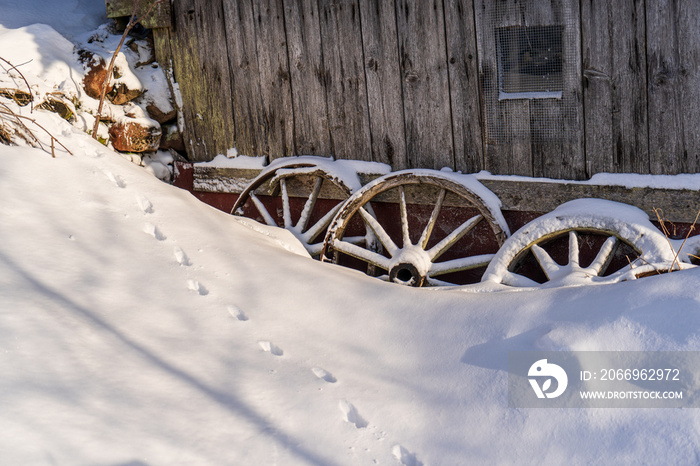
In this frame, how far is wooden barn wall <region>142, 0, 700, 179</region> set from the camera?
3373 mm

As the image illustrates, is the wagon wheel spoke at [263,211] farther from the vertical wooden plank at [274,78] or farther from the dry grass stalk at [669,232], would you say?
the dry grass stalk at [669,232]

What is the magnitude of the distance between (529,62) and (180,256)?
6.84 ft

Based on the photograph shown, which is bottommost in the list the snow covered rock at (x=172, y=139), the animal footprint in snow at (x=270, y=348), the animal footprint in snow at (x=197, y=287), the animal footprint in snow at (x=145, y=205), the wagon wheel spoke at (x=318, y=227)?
the animal footprint in snow at (x=270, y=348)

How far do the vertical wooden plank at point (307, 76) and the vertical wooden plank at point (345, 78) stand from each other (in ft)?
0.16

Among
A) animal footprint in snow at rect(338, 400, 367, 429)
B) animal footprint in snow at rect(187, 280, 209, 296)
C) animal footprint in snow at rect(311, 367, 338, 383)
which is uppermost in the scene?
animal footprint in snow at rect(187, 280, 209, 296)

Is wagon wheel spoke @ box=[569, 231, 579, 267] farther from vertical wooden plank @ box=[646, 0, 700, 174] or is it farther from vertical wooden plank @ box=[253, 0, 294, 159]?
vertical wooden plank @ box=[253, 0, 294, 159]

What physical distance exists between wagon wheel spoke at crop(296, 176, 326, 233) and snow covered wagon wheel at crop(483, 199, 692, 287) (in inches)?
51.7

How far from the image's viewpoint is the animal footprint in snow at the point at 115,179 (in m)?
3.72

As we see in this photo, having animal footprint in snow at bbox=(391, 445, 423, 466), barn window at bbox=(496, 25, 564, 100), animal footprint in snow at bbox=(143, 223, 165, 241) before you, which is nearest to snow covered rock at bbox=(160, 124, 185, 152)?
animal footprint in snow at bbox=(143, 223, 165, 241)

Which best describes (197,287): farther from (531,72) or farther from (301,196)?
(531,72)

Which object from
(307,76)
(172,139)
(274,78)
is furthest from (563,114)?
(172,139)

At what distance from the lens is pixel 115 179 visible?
376cm

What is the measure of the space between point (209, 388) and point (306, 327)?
1.88 ft

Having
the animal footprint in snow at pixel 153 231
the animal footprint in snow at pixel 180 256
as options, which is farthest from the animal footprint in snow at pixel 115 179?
the animal footprint in snow at pixel 180 256
